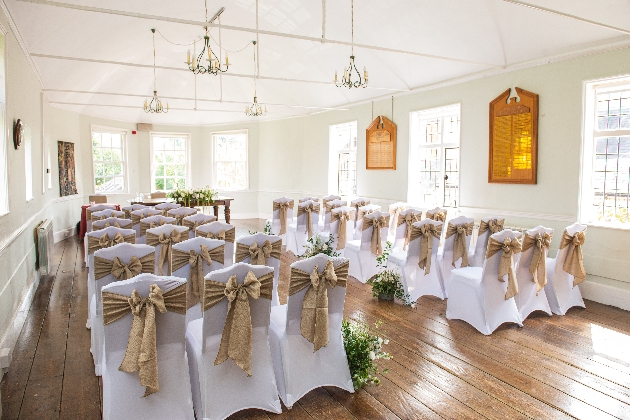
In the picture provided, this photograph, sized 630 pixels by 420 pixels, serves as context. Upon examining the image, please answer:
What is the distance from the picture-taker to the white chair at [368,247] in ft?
20.5

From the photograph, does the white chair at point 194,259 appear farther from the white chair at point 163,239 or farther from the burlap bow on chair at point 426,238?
the burlap bow on chair at point 426,238

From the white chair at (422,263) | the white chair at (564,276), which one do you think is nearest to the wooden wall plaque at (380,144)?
the white chair at (422,263)

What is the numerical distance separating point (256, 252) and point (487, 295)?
7.98ft

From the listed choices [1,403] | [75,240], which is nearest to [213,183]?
[75,240]

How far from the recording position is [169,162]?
13.8m

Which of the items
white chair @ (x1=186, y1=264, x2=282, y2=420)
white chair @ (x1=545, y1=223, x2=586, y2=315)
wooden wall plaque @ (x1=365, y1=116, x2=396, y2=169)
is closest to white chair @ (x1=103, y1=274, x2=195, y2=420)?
white chair @ (x1=186, y1=264, x2=282, y2=420)

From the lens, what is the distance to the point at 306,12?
7785 millimetres

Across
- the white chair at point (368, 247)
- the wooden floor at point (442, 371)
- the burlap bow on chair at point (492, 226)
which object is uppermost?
the burlap bow on chair at point (492, 226)

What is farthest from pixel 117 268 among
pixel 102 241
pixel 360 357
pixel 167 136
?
pixel 167 136

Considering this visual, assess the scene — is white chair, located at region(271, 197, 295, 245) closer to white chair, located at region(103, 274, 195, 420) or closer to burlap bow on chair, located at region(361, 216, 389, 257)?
burlap bow on chair, located at region(361, 216, 389, 257)

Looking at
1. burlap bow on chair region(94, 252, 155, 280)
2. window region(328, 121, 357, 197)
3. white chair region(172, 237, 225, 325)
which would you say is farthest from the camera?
window region(328, 121, 357, 197)

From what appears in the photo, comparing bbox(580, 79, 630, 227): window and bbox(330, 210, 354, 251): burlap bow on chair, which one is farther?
bbox(330, 210, 354, 251): burlap bow on chair

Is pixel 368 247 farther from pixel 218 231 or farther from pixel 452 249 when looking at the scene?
pixel 218 231

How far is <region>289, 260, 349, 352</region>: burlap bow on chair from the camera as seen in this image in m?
3.04
